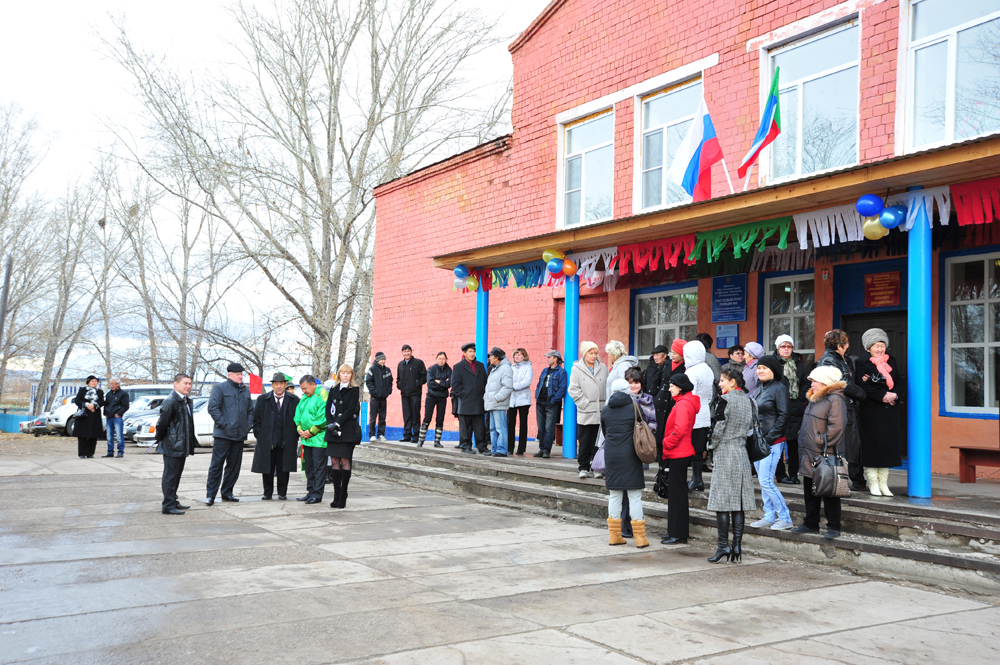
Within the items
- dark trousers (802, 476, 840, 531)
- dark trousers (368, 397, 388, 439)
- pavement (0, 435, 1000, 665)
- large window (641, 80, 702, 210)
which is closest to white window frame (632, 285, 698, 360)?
large window (641, 80, 702, 210)

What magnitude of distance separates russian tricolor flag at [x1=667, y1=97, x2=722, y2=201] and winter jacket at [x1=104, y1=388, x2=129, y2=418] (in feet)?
46.2

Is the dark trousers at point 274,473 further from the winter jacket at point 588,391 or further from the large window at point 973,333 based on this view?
the large window at point 973,333

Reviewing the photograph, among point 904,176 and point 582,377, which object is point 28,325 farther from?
point 904,176

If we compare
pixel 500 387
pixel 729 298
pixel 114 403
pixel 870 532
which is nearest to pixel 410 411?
pixel 500 387

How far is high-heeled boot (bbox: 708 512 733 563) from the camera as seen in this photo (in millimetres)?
7525

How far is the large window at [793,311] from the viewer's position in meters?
12.2

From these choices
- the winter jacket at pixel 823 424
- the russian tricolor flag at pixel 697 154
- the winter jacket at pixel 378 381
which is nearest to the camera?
the winter jacket at pixel 823 424

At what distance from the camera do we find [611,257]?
12.6m

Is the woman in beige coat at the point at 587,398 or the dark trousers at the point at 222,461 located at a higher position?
the woman in beige coat at the point at 587,398

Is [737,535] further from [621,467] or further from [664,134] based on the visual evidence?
[664,134]

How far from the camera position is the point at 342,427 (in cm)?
1070

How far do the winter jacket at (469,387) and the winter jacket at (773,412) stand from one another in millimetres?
Result: 5972

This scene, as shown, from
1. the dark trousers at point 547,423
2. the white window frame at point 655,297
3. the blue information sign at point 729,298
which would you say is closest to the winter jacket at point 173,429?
the dark trousers at point 547,423

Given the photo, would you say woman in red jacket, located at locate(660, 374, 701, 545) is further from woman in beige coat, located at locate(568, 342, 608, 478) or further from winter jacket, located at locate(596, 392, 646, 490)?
woman in beige coat, located at locate(568, 342, 608, 478)
